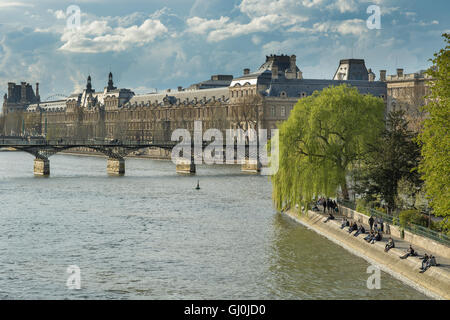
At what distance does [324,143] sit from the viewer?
4956 centimetres

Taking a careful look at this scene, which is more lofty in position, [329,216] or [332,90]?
[332,90]

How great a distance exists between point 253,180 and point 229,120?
5155 centimetres

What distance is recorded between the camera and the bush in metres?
36.7

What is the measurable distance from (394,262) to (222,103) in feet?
346

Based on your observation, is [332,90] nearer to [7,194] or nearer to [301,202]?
[301,202]

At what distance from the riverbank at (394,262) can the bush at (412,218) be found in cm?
166

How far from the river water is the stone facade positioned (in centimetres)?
5203

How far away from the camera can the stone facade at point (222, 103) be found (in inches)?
4899

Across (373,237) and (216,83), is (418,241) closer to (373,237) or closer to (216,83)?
(373,237)

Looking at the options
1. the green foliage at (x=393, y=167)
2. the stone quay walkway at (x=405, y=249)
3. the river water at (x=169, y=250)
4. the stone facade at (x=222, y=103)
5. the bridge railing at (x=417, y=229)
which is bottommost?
the river water at (x=169, y=250)

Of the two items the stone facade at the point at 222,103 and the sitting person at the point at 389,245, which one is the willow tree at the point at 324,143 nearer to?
the sitting person at the point at 389,245

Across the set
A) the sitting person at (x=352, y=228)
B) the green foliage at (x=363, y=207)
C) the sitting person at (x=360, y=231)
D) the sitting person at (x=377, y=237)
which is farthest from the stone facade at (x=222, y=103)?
the sitting person at (x=377, y=237)
